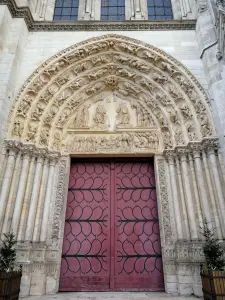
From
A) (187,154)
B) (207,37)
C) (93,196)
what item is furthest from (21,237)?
(207,37)

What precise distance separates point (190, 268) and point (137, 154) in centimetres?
243

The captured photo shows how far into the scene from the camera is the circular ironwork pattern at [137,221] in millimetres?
4570

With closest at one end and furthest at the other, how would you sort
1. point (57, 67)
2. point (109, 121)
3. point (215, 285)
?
point (215, 285) → point (57, 67) → point (109, 121)

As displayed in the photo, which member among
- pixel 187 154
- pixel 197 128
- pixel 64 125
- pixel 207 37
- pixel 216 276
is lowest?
pixel 216 276

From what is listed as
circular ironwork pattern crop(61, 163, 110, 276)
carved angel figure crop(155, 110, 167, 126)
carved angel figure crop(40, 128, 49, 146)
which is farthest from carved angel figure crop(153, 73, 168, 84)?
carved angel figure crop(40, 128, 49, 146)

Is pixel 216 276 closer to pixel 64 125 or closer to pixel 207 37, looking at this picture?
pixel 64 125

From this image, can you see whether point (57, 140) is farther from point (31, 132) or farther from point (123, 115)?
point (123, 115)

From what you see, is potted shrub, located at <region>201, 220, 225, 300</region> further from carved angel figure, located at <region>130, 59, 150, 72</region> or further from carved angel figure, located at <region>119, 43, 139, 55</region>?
carved angel figure, located at <region>119, 43, 139, 55</region>

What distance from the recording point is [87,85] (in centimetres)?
601

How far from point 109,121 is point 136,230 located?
2.56 meters

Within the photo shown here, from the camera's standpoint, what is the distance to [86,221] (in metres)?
4.92

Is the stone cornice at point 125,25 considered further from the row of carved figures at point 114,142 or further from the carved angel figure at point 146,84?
the row of carved figures at point 114,142

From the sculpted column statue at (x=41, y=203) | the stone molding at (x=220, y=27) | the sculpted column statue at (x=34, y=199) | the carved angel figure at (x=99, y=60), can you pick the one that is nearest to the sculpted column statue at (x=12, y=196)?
the sculpted column statue at (x=34, y=199)

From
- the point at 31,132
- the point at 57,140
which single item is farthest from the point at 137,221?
the point at 31,132
